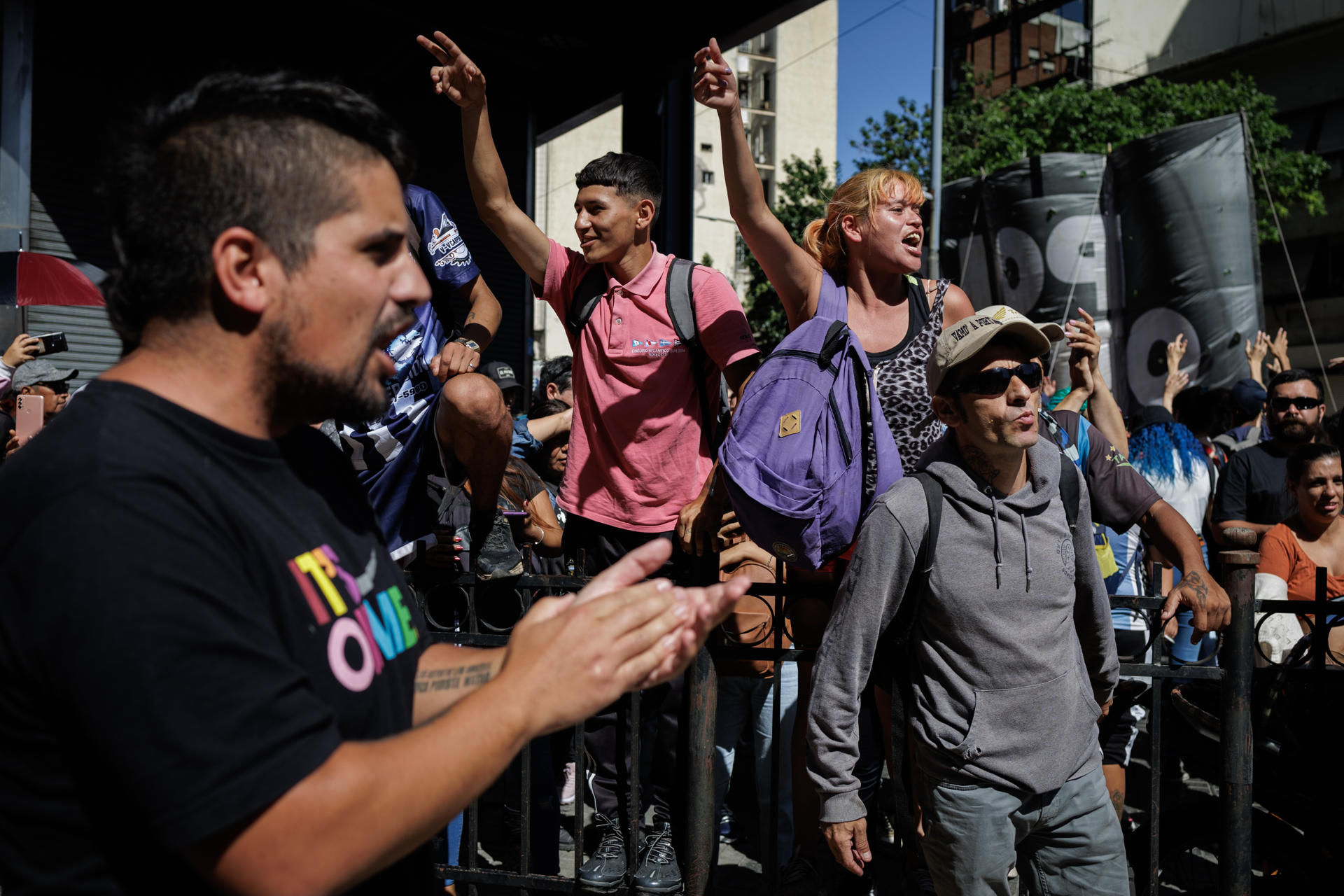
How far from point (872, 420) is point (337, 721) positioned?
7.18 ft

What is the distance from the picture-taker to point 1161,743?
3590 millimetres

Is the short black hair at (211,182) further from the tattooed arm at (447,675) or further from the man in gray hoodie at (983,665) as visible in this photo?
the man in gray hoodie at (983,665)

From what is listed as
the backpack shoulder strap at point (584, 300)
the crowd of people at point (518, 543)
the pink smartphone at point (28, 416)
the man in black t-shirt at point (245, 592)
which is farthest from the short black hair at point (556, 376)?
the man in black t-shirt at point (245, 592)

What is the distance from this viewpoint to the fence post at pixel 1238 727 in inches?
126

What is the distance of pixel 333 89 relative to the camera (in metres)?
1.39

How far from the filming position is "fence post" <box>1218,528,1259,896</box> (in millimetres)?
3191

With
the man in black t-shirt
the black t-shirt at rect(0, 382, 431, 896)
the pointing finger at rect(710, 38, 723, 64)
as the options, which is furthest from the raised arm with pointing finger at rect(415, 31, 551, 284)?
the black t-shirt at rect(0, 382, 431, 896)

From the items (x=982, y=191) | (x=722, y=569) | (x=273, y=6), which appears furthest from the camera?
(x=982, y=191)

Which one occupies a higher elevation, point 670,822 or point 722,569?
point 722,569

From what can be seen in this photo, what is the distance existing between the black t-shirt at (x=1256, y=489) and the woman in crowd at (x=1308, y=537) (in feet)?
3.27

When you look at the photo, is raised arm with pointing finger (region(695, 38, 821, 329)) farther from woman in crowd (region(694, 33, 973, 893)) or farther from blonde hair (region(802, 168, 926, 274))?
blonde hair (region(802, 168, 926, 274))

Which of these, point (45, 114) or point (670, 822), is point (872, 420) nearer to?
point (670, 822)

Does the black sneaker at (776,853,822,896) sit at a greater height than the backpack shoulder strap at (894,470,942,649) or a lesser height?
lesser

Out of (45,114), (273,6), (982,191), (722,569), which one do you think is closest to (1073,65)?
(982,191)
